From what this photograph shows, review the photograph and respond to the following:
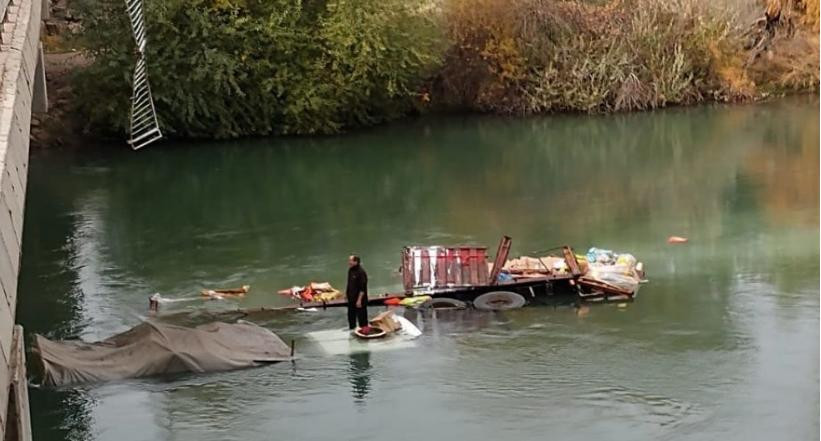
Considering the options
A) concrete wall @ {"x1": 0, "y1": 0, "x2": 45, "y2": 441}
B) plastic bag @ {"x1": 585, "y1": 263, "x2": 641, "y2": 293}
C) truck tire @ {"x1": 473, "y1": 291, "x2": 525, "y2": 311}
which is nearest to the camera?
concrete wall @ {"x1": 0, "y1": 0, "x2": 45, "y2": 441}

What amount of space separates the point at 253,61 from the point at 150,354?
26.0 metres

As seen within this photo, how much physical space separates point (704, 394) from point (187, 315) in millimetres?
8458

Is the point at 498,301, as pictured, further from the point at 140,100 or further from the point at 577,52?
the point at 577,52

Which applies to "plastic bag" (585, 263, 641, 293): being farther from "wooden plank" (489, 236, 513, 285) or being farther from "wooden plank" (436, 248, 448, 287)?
"wooden plank" (436, 248, 448, 287)

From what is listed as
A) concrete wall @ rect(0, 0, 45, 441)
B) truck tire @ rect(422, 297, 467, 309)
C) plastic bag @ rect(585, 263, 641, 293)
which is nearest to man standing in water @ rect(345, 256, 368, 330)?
truck tire @ rect(422, 297, 467, 309)

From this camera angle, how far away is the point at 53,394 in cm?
1677

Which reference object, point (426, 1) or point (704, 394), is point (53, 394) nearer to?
point (704, 394)

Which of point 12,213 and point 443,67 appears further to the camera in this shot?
point 443,67

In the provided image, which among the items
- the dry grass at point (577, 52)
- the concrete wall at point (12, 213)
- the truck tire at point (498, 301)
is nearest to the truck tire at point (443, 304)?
the truck tire at point (498, 301)

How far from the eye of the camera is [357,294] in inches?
755

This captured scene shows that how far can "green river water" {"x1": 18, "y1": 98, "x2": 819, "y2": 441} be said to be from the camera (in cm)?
1628

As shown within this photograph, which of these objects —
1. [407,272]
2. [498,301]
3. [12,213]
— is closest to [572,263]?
[498,301]

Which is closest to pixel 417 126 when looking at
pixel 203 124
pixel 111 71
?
pixel 203 124

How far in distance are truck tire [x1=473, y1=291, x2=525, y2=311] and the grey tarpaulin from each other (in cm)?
369
